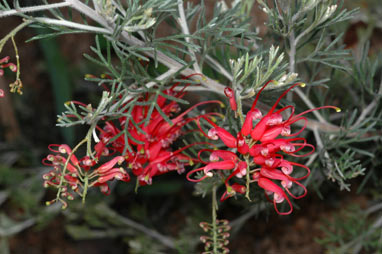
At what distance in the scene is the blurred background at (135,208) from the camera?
1155 mm

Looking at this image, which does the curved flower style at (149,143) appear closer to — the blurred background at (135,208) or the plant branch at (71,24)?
the plant branch at (71,24)

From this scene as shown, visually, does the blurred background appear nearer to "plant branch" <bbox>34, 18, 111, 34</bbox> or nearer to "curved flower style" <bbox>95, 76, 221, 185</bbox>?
"curved flower style" <bbox>95, 76, 221, 185</bbox>

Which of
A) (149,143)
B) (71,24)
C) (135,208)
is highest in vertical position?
(71,24)

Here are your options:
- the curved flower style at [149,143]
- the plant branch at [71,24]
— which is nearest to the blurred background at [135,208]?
the curved flower style at [149,143]

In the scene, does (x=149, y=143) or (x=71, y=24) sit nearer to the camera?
(x=71, y=24)

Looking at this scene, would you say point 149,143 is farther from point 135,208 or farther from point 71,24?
point 135,208

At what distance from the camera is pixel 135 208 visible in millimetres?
1327

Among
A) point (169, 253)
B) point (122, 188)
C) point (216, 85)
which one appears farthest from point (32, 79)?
point (216, 85)

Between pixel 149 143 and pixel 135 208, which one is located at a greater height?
pixel 149 143

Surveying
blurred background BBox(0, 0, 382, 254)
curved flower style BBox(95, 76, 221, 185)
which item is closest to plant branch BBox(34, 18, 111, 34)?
curved flower style BBox(95, 76, 221, 185)

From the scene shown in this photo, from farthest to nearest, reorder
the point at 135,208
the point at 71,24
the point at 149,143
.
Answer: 1. the point at 135,208
2. the point at 149,143
3. the point at 71,24

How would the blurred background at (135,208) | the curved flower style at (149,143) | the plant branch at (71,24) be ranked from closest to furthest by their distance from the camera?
A: the plant branch at (71,24), the curved flower style at (149,143), the blurred background at (135,208)

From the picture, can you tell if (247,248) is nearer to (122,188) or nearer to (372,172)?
(122,188)

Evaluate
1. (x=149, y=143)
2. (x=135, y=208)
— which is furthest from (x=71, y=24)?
(x=135, y=208)
